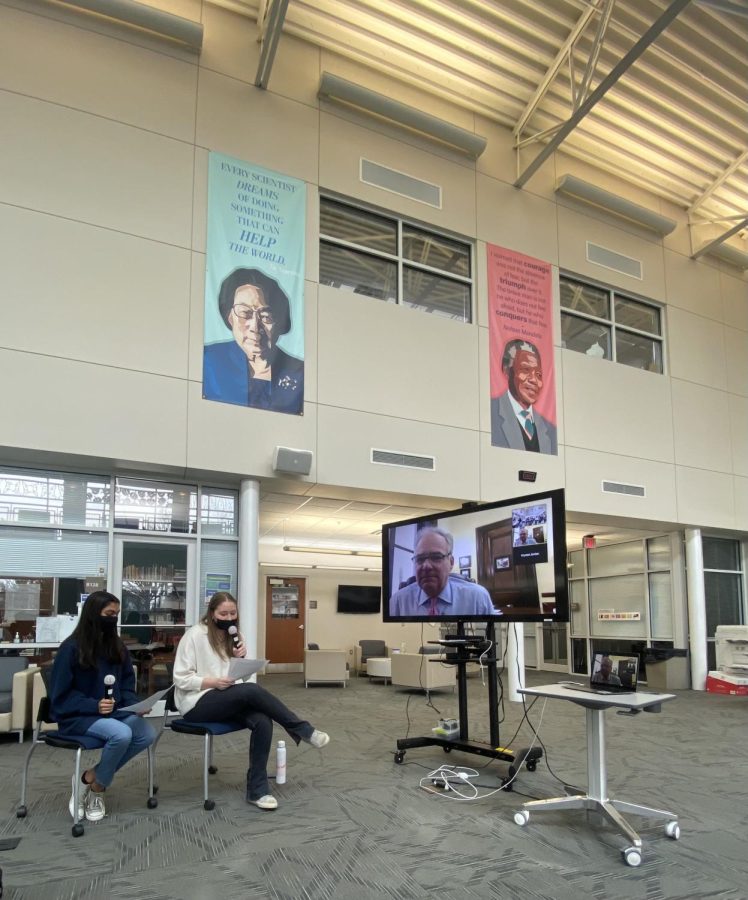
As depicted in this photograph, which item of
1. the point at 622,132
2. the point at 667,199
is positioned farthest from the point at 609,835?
the point at 667,199

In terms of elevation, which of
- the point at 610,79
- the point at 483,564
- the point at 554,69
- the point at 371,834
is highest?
the point at 554,69

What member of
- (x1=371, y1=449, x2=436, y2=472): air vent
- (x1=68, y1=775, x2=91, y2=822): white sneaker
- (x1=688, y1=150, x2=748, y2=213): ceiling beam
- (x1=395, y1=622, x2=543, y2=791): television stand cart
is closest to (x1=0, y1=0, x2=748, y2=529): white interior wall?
(x1=371, y1=449, x2=436, y2=472): air vent

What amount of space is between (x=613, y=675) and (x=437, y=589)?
178 cm

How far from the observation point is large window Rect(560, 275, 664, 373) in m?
10.8

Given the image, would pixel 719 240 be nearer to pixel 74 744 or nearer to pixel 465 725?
pixel 465 725

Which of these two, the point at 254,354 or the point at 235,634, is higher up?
the point at 254,354

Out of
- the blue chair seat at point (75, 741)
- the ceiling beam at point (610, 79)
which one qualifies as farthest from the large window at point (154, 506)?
the ceiling beam at point (610, 79)

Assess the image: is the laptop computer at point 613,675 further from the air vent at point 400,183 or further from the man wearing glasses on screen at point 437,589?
the air vent at point 400,183

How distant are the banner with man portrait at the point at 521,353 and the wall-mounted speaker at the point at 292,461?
280 centimetres

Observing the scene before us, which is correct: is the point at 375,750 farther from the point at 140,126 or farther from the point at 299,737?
the point at 140,126

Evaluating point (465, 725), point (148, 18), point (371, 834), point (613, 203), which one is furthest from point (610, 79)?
point (371, 834)

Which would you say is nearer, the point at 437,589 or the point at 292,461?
the point at 437,589

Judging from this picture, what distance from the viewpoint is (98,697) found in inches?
163

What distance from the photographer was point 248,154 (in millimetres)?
8328
